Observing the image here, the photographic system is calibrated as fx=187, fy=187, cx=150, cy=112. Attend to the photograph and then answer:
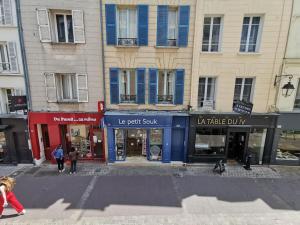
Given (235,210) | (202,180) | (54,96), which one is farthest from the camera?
(54,96)

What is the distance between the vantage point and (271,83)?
32.8ft

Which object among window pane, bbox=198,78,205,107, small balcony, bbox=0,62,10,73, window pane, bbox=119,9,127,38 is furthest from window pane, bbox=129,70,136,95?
small balcony, bbox=0,62,10,73

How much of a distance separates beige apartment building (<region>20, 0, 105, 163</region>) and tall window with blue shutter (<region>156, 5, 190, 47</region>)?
3.10 m

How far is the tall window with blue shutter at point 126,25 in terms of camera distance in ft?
30.5

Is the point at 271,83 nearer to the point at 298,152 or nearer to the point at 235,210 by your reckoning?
the point at 298,152

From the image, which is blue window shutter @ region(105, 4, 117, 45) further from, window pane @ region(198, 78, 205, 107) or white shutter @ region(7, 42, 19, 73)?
window pane @ region(198, 78, 205, 107)

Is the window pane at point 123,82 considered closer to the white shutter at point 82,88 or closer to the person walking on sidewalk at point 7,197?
the white shutter at point 82,88

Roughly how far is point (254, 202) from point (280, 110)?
538 centimetres

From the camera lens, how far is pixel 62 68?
993 centimetres

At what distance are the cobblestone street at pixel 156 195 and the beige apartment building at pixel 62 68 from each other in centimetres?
243

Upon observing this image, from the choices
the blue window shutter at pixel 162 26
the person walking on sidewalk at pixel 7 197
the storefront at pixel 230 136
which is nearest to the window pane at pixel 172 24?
the blue window shutter at pixel 162 26

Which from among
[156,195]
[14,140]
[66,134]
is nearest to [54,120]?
[66,134]

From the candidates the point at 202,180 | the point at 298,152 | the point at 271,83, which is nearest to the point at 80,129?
the point at 202,180

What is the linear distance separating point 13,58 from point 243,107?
39.3 ft
